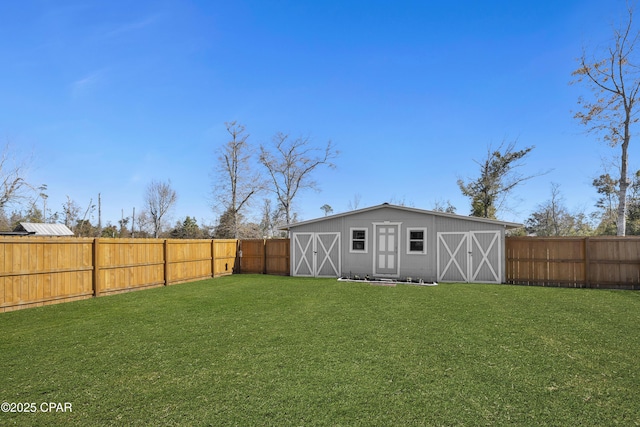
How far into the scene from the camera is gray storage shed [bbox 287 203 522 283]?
1109cm

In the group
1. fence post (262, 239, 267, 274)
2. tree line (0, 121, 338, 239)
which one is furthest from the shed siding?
tree line (0, 121, 338, 239)

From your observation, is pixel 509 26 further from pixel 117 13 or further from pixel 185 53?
pixel 117 13

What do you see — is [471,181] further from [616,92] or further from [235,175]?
[235,175]

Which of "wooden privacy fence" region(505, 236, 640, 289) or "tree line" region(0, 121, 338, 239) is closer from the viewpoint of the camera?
"wooden privacy fence" region(505, 236, 640, 289)

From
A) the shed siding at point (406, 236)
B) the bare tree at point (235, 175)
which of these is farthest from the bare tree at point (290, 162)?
the shed siding at point (406, 236)

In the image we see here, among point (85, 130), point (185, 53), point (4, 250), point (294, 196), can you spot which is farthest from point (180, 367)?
point (294, 196)

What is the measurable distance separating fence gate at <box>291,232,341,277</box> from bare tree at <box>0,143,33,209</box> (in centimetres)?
1809

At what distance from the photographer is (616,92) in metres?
13.2

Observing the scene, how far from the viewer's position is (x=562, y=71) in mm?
13945

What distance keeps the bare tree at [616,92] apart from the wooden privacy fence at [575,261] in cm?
362

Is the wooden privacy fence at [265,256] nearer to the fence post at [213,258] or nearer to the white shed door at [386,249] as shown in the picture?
the fence post at [213,258]

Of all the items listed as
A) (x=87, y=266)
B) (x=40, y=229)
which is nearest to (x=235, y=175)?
(x=40, y=229)

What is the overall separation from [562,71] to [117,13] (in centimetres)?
1793

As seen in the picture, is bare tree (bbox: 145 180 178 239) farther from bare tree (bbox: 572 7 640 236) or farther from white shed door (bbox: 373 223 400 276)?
bare tree (bbox: 572 7 640 236)
